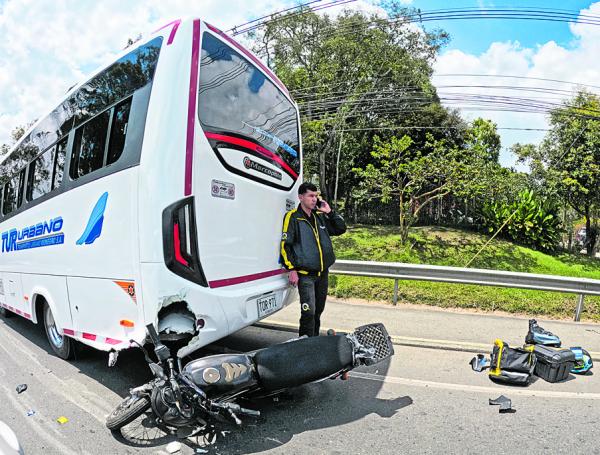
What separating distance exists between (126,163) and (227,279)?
3.89 feet

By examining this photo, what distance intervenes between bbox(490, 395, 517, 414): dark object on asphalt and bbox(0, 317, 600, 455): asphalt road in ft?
0.17

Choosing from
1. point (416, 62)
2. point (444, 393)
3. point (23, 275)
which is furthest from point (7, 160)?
point (416, 62)

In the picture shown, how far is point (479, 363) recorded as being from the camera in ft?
14.1

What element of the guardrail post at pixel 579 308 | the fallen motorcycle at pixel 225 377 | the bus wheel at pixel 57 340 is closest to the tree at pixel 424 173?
the guardrail post at pixel 579 308

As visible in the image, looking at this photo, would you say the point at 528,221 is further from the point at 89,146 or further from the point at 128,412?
the point at 128,412

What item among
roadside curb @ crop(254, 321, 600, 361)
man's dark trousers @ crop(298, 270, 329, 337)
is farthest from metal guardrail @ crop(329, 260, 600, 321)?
man's dark trousers @ crop(298, 270, 329, 337)

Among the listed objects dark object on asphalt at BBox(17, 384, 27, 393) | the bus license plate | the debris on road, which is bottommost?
dark object on asphalt at BBox(17, 384, 27, 393)

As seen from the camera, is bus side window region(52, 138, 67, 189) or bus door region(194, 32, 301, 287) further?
bus side window region(52, 138, 67, 189)

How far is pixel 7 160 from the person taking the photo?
6.15 metres

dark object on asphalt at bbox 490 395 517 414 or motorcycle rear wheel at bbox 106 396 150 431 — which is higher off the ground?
motorcycle rear wheel at bbox 106 396 150 431

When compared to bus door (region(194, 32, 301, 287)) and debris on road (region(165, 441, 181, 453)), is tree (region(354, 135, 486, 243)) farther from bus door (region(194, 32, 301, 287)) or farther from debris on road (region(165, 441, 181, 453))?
debris on road (region(165, 441, 181, 453))

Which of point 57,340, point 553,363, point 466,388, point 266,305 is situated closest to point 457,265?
point 553,363

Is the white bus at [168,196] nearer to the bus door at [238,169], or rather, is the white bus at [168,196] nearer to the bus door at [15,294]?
the bus door at [238,169]

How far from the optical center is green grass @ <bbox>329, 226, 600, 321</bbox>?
7209 millimetres
